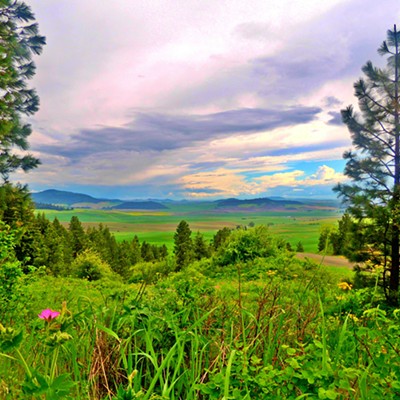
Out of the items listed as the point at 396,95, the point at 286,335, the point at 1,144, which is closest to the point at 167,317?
the point at 286,335

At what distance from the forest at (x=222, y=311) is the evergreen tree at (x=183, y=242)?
604 inches

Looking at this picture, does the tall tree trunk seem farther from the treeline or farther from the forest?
the treeline

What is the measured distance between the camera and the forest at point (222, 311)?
1.28m

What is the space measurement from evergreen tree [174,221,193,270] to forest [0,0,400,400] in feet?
50.3

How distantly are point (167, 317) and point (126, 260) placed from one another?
4697 cm

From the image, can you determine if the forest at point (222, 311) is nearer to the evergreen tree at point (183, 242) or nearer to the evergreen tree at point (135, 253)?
the evergreen tree at point (183, 242)

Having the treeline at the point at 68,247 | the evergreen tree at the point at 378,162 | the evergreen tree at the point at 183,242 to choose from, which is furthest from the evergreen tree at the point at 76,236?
the evergreen tree at the point at 378,162

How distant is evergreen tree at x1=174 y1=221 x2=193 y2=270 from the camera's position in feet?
133

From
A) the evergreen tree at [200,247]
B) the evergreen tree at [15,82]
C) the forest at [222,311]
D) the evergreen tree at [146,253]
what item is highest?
the evergreen tree at [15,82]

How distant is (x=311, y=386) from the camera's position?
1.22 meters

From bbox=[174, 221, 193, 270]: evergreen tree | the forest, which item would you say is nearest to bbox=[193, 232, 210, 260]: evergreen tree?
bbox=[174, 221, 193, 270]: evergreen tree

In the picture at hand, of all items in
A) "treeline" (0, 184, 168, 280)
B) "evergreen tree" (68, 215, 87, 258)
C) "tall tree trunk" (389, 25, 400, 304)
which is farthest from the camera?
"evergreen tree" (68, 215, 87, 258)

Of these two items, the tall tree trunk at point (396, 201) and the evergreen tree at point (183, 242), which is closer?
the tall tree trunk at point (396, 201)

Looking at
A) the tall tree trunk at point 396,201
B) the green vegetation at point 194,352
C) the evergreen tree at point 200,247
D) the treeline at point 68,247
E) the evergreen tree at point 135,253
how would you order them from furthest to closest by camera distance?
1. the evergreen tree at point 135,253
2. the evergreen tree at point 200,247
3. the treeline at point 68,247
4. the tall tree trunk at point 396,201
5. the green vegetation at point 194,352
